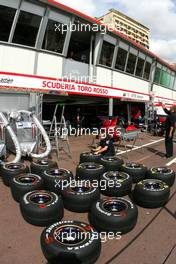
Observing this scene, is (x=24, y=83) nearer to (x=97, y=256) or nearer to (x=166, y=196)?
(x=166, y=196)

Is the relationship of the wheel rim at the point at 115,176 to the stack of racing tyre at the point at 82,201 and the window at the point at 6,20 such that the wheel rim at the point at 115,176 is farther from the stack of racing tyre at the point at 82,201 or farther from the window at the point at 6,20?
the window at the point at 6,20

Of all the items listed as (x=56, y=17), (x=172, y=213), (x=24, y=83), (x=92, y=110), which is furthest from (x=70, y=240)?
(x=92, y=110)

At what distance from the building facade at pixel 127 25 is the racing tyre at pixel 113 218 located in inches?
1335

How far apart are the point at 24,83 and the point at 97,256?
10.1 m

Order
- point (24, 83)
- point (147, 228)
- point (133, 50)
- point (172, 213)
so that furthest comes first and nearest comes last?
point (133, 50)
point (24, 83)
point (172, 213)
point (147, 228)

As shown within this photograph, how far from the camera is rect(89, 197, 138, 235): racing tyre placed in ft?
14.7

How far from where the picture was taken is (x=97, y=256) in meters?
3.80

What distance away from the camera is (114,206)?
5.09 m

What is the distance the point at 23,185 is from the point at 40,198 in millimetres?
656

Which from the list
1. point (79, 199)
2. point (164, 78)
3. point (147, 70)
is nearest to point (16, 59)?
point (79, 199)

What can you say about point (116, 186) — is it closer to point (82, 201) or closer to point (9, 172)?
point (82, 201)

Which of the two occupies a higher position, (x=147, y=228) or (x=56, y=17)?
(x=56, y=17)

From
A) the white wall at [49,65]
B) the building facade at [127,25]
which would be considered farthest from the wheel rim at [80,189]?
the building facade at [127,25]

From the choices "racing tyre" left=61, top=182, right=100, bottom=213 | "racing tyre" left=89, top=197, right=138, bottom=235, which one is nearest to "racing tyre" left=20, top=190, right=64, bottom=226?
"racing tyre" left=61, top=182, right=100, bottom=213
